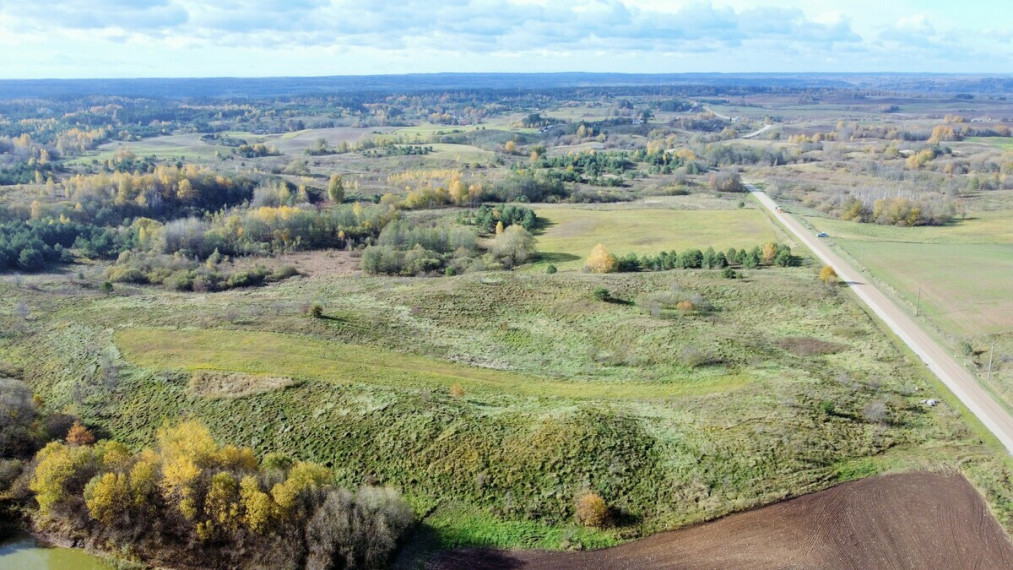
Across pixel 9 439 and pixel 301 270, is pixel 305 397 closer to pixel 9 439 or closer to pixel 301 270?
pixel 9 439

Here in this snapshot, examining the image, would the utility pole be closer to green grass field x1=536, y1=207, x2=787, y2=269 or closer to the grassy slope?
the grassy slope

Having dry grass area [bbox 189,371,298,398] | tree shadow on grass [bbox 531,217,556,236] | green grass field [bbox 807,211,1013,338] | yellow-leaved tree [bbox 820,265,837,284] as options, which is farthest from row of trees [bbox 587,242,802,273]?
dry grass area [bbox 189,371,298,398]

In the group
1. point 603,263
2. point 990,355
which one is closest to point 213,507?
point 990,355

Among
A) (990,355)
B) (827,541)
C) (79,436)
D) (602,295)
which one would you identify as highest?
(602,295)

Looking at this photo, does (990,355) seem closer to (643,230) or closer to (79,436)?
(643,230)

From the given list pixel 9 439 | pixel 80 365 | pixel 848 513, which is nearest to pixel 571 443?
pixel 848 513

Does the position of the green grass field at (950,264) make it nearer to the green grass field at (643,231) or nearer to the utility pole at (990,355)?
the utility pole at (990,355)
